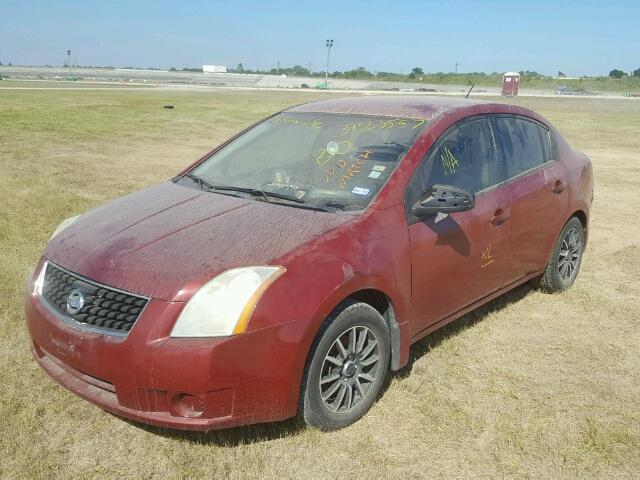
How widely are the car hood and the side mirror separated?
44 cm

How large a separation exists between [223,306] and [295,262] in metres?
0.38

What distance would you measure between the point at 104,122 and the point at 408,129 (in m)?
17.6

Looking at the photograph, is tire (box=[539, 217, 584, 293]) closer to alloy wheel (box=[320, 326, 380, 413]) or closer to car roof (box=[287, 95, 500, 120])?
car roof (box=[287, 95, 500, 120])

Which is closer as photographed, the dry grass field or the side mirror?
the dry grass field

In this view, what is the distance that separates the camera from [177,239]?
2.95 metres

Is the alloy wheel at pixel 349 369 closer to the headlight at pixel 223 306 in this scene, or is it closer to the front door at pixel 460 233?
the front door at pixel 460 233

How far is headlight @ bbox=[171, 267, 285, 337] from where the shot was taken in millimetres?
2531

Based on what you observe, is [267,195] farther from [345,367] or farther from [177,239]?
[345,367]

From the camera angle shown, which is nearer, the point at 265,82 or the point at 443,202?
the point at 443,202

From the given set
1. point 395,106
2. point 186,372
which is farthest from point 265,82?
point 186,372

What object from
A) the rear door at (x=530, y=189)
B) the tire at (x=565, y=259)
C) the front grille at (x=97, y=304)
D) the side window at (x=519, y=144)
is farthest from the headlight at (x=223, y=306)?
the tire at (x=565, y=259)

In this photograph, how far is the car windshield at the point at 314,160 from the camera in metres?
3.39

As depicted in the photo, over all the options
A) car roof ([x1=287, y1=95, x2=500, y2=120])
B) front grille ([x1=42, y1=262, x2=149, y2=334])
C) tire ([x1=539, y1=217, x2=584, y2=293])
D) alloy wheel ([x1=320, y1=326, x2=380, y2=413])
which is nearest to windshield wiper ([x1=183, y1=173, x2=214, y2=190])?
car roof ([x1=287, y1=95, x2=500, y2=120])

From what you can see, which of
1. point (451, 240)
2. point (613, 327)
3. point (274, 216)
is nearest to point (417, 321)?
point (451, 240)
